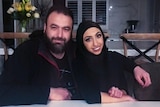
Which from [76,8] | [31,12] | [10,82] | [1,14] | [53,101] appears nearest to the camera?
[53,101]

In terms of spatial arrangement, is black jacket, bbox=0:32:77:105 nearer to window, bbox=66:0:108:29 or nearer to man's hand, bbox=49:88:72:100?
man's hand, bbox=49:88:72:100

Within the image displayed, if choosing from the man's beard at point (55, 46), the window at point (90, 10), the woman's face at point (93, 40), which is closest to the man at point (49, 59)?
the man's beard at point (55, 46)

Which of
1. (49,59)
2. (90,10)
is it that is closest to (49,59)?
(49,59)

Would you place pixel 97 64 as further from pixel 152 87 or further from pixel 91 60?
pixel 152 87

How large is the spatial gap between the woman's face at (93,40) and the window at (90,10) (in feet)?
19.3

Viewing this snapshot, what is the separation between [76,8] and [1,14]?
2012 millimetres

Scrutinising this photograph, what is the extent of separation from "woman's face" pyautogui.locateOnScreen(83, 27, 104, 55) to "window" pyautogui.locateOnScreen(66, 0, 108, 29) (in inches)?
231

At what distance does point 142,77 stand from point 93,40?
28 cm

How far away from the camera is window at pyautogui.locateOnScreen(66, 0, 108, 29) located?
7.18 m

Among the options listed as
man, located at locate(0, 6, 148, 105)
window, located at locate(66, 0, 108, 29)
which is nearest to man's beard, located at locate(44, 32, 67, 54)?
man, located at locate(0, 6, 148, 105)

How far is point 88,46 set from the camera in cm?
131

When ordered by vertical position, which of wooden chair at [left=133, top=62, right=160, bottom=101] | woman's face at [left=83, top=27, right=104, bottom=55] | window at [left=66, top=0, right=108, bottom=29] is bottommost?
wooden chair at [left=133, top=62, right=160, bottom=101]

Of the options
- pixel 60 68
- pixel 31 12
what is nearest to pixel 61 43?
pixel 60 68

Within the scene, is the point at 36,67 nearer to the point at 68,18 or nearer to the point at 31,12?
the point at 68,18
